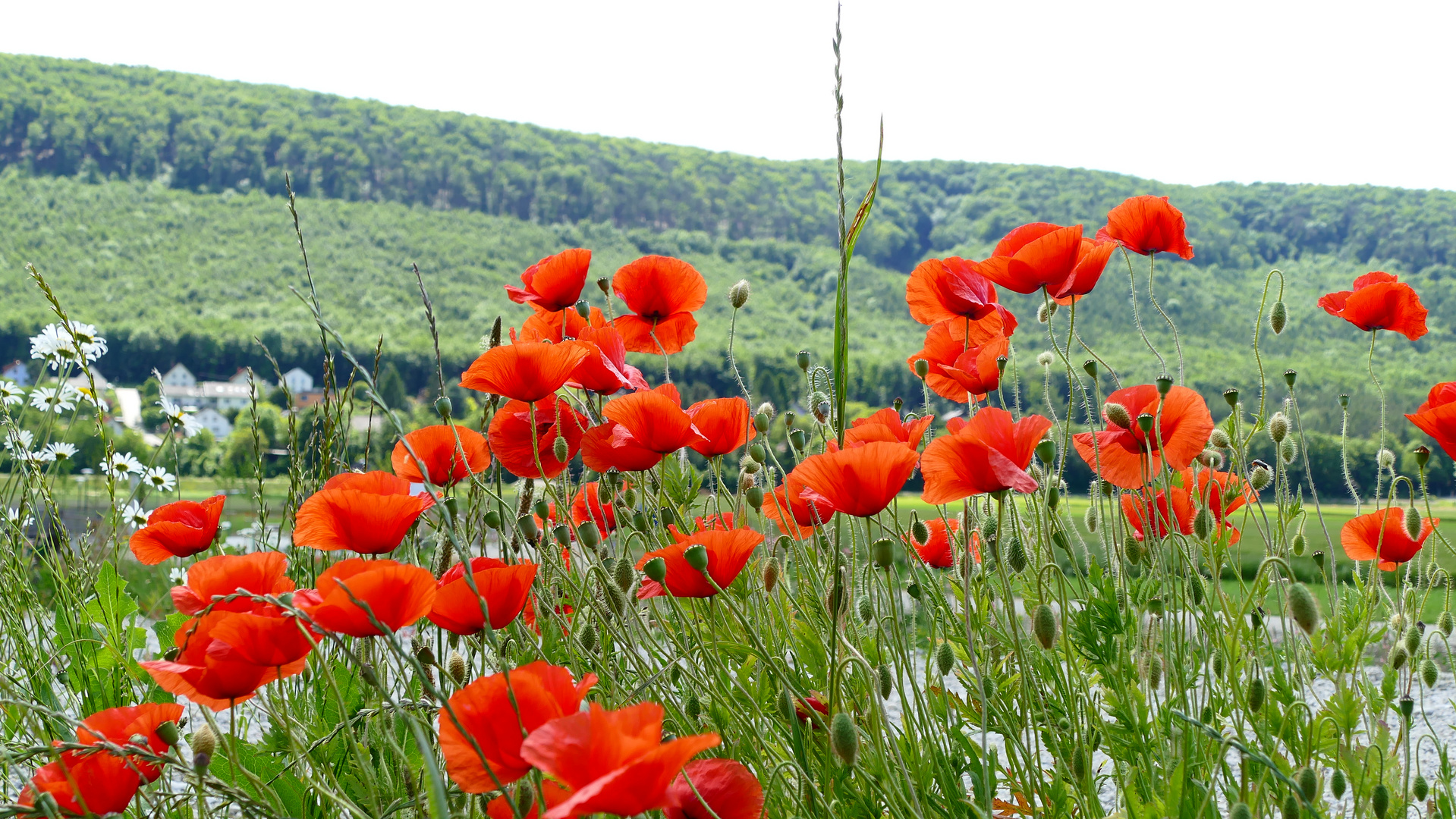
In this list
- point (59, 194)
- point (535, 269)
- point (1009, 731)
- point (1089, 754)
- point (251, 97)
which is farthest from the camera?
point (251, 97)

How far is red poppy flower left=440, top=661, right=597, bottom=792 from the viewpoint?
758 mm

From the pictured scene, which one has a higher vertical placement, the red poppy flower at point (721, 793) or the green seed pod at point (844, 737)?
the green seed pod at point (844, 737)

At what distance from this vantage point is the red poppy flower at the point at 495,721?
2.49 feet

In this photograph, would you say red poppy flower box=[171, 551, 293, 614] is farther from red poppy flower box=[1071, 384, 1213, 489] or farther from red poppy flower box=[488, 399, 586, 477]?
red poppy flower box=[1071, 384, 1213, 489]

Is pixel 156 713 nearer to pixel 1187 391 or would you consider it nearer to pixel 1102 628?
pixel 1102 628

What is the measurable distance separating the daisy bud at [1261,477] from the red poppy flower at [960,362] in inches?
20.0

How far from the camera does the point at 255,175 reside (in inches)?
3920

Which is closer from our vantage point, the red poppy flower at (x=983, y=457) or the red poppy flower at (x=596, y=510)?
the red poppy flower at (x=983, y=457)

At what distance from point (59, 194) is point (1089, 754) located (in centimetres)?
11157

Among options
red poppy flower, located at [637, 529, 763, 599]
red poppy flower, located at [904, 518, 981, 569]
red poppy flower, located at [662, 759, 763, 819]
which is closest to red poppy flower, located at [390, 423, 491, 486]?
red poppy flower, located at [637, 529, 763, 599]

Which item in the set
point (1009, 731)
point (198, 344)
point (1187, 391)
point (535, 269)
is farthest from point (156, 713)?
point (198, 344)

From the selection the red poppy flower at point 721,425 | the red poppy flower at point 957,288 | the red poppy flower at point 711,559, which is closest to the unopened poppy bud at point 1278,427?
the red poppy flower at point 957,288

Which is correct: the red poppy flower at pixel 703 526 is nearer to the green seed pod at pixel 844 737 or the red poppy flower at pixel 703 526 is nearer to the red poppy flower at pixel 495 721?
the green seed pod at pixel 844 737

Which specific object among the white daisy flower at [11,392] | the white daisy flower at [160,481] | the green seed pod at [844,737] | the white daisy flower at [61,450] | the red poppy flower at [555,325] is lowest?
the white daisy flower at [160,481]
